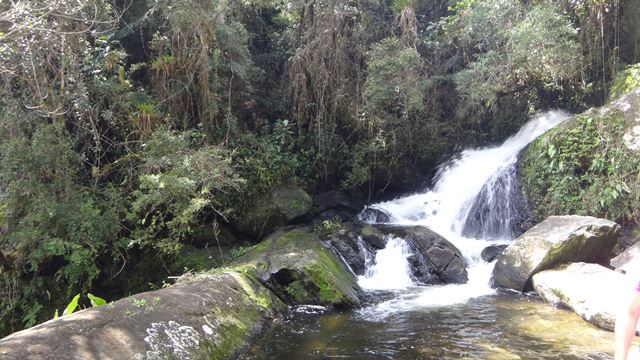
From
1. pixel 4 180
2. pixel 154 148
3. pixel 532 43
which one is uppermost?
pixel 532 43

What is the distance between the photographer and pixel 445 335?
5.63 m

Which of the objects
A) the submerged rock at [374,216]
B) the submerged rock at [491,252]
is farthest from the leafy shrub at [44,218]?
the submerged rock at [491,252]

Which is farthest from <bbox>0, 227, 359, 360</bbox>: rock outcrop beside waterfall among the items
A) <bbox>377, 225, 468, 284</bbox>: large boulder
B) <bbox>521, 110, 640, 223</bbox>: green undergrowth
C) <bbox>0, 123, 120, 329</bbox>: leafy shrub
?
<bbox>521, 110, 640, 223</bbox>: green undergrowth

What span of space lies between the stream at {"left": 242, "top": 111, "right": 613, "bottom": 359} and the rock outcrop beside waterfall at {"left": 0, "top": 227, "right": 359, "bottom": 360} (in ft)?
0.99

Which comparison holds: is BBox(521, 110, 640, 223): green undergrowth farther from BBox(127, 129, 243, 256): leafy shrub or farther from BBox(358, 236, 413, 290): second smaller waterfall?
BBox(127, 129, 243, 256): leafy shrub

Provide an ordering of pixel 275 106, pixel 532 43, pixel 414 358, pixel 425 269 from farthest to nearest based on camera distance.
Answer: pixel 275 106
pixel 532 43
pixel 425 269
pixel 414 358

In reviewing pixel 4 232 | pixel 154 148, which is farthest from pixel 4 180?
pixel 154 148

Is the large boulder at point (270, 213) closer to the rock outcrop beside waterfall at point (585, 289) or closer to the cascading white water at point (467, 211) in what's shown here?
the cascading white water at point (467, 211)

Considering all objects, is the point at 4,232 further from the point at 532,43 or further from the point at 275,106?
the point at 532,43

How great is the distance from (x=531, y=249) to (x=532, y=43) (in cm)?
482

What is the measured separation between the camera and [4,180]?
775 centimetres

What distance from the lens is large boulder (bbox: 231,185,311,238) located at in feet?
32.9

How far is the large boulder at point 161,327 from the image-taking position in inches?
143

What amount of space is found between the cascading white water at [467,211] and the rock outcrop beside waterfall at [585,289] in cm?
106
